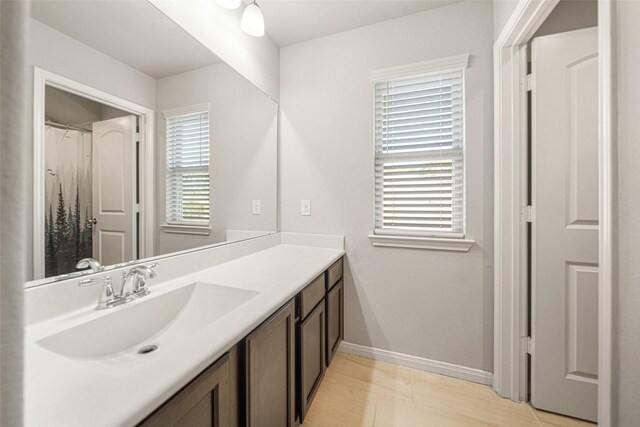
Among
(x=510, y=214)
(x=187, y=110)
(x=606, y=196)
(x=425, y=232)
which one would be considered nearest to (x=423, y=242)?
(x=425, y=232)

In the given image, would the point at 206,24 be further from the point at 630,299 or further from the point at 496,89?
the point at 630,299

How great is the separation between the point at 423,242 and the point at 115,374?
1670mm

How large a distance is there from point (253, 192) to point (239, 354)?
127 cm

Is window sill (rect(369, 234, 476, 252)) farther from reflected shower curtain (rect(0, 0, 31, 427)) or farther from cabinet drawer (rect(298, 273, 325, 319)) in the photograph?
reflected shower curtain (rect(0, 0, 31, 427))

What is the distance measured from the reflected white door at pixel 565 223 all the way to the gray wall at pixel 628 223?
816 millimetres

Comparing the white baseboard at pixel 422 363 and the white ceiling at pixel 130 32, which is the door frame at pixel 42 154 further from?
the white baseboard at pixel 422 363

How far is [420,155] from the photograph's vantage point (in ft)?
5.87

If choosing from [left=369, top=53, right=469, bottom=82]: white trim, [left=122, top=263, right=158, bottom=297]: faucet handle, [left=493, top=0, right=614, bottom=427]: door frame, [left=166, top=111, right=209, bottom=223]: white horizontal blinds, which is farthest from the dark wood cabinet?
[left=369, top=53, right=469, bottom=82]: white trim

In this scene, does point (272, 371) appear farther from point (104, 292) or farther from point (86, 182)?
point (86, 182)

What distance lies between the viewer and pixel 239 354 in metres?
0.79

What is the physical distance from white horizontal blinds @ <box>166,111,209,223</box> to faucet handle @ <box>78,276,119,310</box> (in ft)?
1.24

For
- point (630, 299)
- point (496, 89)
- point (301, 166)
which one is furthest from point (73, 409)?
point (496, 89)

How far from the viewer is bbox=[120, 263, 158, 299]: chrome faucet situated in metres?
0.96

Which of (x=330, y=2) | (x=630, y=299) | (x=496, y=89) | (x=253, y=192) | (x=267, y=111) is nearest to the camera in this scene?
(x=630, y=299)
